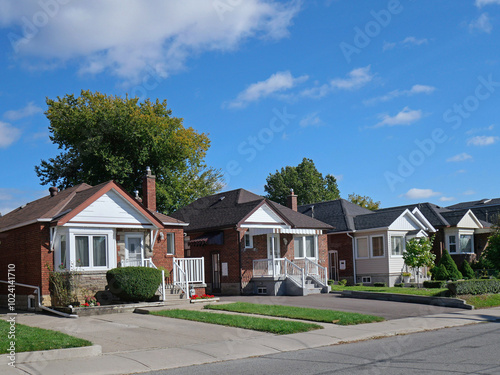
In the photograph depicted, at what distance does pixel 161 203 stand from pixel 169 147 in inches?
175

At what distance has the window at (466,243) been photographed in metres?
40.3

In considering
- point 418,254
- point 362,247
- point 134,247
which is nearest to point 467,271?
point 362,247

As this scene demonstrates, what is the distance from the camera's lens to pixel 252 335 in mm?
14266

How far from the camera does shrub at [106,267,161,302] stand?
20.6 meters

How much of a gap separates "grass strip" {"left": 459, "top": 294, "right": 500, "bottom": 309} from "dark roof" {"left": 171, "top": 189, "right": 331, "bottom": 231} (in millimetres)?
11328

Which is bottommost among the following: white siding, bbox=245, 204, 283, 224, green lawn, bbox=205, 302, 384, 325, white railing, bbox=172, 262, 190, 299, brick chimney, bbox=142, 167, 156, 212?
green lawn, bbox=205, 302, 384, 325

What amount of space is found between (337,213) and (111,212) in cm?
1986

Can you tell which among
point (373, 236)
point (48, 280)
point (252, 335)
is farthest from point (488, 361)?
point (373, 236)

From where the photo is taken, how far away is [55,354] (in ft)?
36.0

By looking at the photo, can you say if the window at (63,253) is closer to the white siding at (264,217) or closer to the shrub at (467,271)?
the white siding at (264,217)

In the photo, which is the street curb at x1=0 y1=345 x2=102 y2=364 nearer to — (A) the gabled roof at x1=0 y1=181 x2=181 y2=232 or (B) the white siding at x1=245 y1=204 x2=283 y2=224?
(A) the gabled roof at x1=0 y1=181 x2=181 y2=232

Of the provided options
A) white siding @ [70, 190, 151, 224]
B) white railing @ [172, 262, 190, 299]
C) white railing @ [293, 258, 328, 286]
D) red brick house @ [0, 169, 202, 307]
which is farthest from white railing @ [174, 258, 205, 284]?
white railing @ [293, 258, 328, 286]

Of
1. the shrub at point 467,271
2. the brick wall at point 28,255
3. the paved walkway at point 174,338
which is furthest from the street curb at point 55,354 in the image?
the shrub at point 467,271

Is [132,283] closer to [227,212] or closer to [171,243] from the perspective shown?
[171,243]
